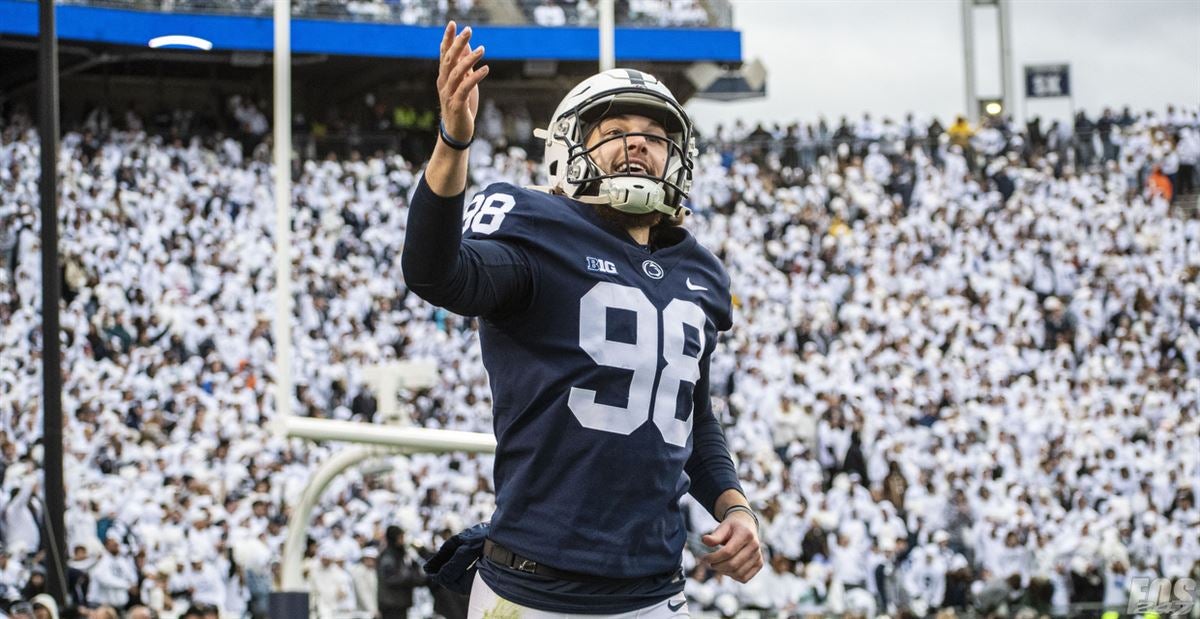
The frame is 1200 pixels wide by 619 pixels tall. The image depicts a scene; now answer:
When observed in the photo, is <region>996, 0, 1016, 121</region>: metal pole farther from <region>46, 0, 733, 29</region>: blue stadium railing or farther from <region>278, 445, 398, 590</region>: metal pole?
<region>278, 445, 398, 590</region>: metal pole

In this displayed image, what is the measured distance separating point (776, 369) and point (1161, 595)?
602 cm

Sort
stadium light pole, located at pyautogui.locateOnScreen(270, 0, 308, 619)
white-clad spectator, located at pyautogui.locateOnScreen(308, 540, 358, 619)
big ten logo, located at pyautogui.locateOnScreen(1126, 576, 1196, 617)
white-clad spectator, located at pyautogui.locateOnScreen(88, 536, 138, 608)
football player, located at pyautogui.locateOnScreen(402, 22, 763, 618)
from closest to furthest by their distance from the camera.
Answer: football player, located at pyautogui.locateOnScreen(402, 22, 763, 618), stadium light pole, located at pyautogui.locateOnScreen(270, 0, 308, 619), big ten logo, located at pyautogui.locateOnScreen(1126, 576, 1196, 617), white-clad spectator, located at pyautogui.locateOnScreen(88, 536, 138, 608), white-clad spectator, located at pyautogui.locateOnScreen(308, 540, 358, 619)

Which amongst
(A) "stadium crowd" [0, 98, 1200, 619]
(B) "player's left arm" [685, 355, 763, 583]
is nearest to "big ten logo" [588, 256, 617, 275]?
(B) "player's left arm" [685, 355, 763, 583]

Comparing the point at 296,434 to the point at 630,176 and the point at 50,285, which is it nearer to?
the point at 50,285

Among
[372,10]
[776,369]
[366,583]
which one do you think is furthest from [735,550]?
[372,10]

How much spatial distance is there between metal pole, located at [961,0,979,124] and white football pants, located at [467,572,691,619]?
23.8m

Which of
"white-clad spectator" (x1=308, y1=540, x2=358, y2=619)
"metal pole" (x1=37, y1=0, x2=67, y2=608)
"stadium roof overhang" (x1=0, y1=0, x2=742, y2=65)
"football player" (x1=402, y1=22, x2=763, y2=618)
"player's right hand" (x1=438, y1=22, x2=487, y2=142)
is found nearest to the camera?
"player's right hand" (x1=438, y1=22, x2=487, y2=142)

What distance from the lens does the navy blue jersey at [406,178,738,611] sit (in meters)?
2.28

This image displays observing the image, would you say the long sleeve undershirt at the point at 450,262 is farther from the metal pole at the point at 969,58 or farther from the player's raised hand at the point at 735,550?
the metal pole at the point at 969,58

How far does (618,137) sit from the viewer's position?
8.10ft

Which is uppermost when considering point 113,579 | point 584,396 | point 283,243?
point 283,243

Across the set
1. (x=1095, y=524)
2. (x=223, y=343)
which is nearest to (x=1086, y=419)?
(x=1095, y=524)

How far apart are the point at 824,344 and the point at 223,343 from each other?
6391 mm

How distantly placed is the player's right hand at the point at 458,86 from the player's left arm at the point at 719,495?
2.17 feet
